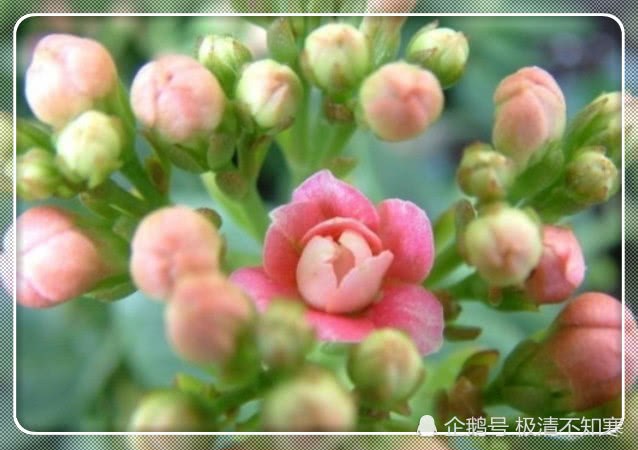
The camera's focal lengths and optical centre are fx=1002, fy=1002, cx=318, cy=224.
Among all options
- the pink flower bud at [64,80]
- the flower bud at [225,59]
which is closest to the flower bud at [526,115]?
the flower bud at [225,59]

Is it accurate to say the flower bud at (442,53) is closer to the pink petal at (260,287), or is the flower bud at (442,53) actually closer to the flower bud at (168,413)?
the pink petal at (260,287)

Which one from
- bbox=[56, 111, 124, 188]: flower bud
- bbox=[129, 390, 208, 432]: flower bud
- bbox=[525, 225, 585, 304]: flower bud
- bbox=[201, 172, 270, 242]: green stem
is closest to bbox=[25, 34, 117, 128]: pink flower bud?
bbox=[56, 111, 124, 188]: flower bud

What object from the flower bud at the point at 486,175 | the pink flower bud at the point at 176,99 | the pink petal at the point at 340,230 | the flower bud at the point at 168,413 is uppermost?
the pink flower bud at the point at 176,99

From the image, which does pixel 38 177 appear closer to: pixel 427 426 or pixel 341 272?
pixel 341 272

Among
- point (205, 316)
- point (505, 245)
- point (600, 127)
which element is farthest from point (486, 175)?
point (205, 316)

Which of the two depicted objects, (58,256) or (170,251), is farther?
(58,256)

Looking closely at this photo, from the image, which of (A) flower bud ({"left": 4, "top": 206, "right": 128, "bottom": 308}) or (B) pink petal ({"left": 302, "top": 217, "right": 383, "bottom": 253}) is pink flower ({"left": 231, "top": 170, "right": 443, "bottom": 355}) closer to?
(B) pink petal ({"left": 302, "top": 217, "right": 383, "bottom": 253})
